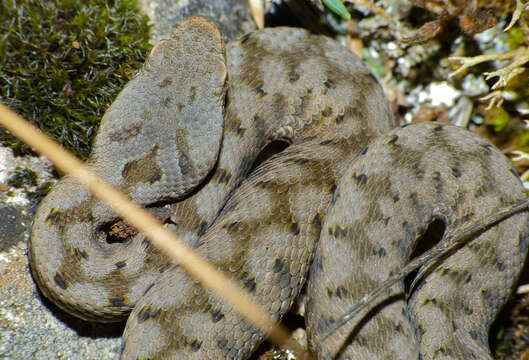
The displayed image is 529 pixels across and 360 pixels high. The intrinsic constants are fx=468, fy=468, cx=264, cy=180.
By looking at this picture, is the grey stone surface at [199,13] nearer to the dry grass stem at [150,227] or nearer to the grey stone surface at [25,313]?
the dry grass stem at [150,227]

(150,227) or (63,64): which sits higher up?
(63,64)

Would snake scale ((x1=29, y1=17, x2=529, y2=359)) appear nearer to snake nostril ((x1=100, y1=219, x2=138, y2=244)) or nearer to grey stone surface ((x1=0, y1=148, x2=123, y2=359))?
snake nostril ((x1=100, y1=219, x2=138, y2=244))

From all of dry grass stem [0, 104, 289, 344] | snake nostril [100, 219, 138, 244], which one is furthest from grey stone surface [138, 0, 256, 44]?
snake nostril [100, 219, 138, 244]

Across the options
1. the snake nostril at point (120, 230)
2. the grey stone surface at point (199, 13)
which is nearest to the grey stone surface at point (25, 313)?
the snake nostril at point (120, 230)

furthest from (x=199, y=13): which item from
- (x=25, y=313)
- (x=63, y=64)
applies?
(x=25, y=313)

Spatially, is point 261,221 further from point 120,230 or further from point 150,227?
point 120,230

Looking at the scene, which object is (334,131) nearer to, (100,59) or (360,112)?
(360,112)

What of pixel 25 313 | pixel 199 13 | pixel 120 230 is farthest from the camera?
pixel 199 13

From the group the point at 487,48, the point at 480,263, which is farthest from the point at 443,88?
the point at 480,263
